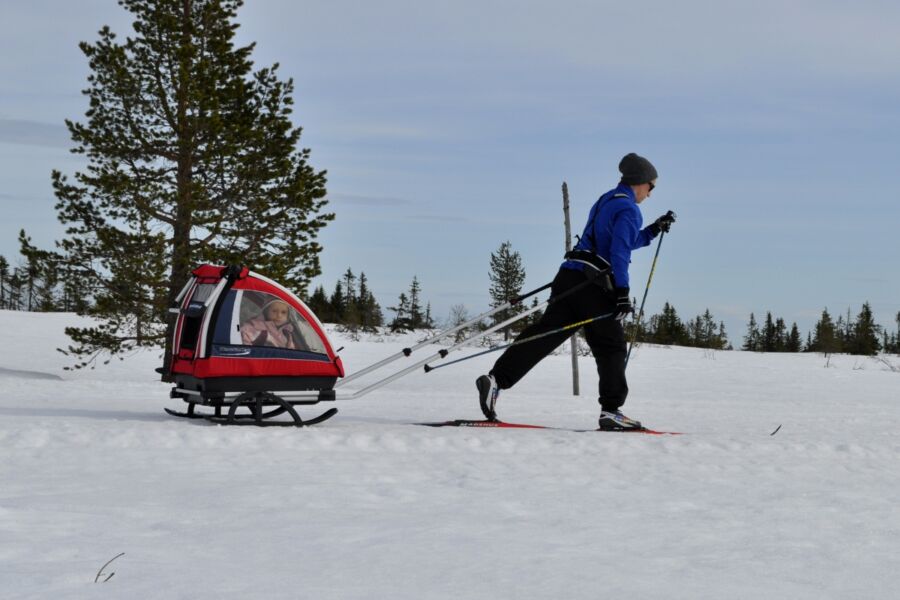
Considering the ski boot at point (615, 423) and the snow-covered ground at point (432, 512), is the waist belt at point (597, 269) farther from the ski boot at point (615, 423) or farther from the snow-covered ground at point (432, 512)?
the snow-covered ground at point (432, 512)

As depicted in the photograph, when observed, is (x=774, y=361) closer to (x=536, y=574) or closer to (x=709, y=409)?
(x=709, y=409)

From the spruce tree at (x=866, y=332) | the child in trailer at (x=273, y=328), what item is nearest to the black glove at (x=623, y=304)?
the child in trailer at (x=273, y=328)

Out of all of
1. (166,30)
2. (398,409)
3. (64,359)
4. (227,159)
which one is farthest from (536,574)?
(64,359)

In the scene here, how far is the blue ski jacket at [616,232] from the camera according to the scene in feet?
23.5

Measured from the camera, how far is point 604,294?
7.27m

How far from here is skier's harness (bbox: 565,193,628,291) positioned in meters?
7.23

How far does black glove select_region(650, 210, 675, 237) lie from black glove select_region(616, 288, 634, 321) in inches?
26.9

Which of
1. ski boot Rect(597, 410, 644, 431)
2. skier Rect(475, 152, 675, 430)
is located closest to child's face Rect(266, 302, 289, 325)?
skier Rect(475, 152, 675, 430)

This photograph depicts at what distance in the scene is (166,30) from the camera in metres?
15.7

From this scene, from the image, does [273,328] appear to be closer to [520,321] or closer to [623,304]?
[623,304]

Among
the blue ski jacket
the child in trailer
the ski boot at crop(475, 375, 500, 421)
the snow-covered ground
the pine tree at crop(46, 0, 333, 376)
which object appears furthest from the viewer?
the pine tree at crop(46, 0, 333, 376)

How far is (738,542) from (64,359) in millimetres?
20488

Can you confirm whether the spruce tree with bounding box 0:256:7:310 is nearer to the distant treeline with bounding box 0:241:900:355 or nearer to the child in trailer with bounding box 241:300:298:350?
the distant treeline with bounding box 0:241:900:355

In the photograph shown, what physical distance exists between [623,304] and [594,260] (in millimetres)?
468
